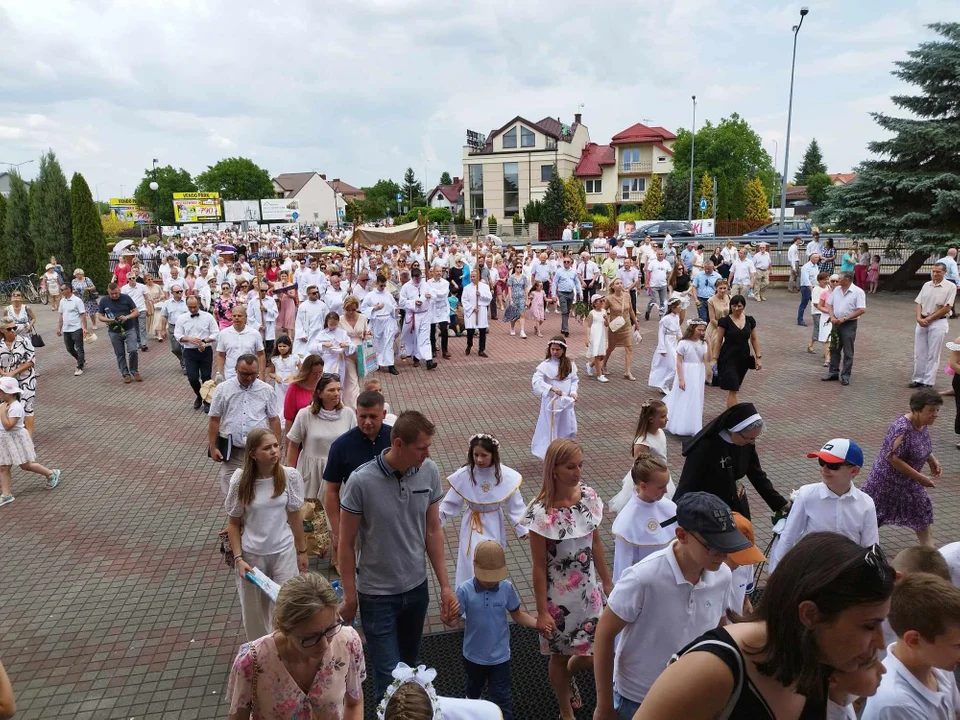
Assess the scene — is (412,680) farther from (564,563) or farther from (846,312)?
(846,312)

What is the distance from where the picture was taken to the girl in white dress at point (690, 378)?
9.16m

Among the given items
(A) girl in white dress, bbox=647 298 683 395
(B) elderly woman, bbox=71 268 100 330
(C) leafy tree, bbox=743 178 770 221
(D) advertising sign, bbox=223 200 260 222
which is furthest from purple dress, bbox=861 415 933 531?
(D) advertising sign, bbox=223 200 260 222

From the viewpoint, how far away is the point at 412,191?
125688 millimetres

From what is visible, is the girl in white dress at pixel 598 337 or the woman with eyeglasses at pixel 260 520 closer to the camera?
the woman with eyeglasses at pixel 260 520

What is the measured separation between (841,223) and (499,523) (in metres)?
24.8

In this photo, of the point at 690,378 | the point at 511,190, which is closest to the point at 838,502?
the point at 690,378

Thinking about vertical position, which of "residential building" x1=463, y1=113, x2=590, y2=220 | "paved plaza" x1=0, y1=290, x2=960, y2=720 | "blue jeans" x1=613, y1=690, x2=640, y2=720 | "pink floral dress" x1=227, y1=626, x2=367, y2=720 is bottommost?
"paved plaza" x1=0, y1=290, x2=960, y2=720

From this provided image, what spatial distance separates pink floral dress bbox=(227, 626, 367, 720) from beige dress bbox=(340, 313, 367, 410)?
252 inches

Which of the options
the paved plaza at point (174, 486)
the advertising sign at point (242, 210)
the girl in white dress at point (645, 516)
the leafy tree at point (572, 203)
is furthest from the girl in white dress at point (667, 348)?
the advertising sign at point (242, 210)

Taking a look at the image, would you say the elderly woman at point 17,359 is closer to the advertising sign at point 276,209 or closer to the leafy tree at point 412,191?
the advertising sign at point 276,209

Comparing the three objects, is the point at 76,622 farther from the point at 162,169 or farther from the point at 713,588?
the point at 162,169

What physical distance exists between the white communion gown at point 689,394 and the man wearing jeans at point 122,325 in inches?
399

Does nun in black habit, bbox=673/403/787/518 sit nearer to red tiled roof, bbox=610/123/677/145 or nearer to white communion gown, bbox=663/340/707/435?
white communion gown, bbox=663/340/707/435

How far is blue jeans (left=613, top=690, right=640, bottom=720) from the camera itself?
3.08 metres
